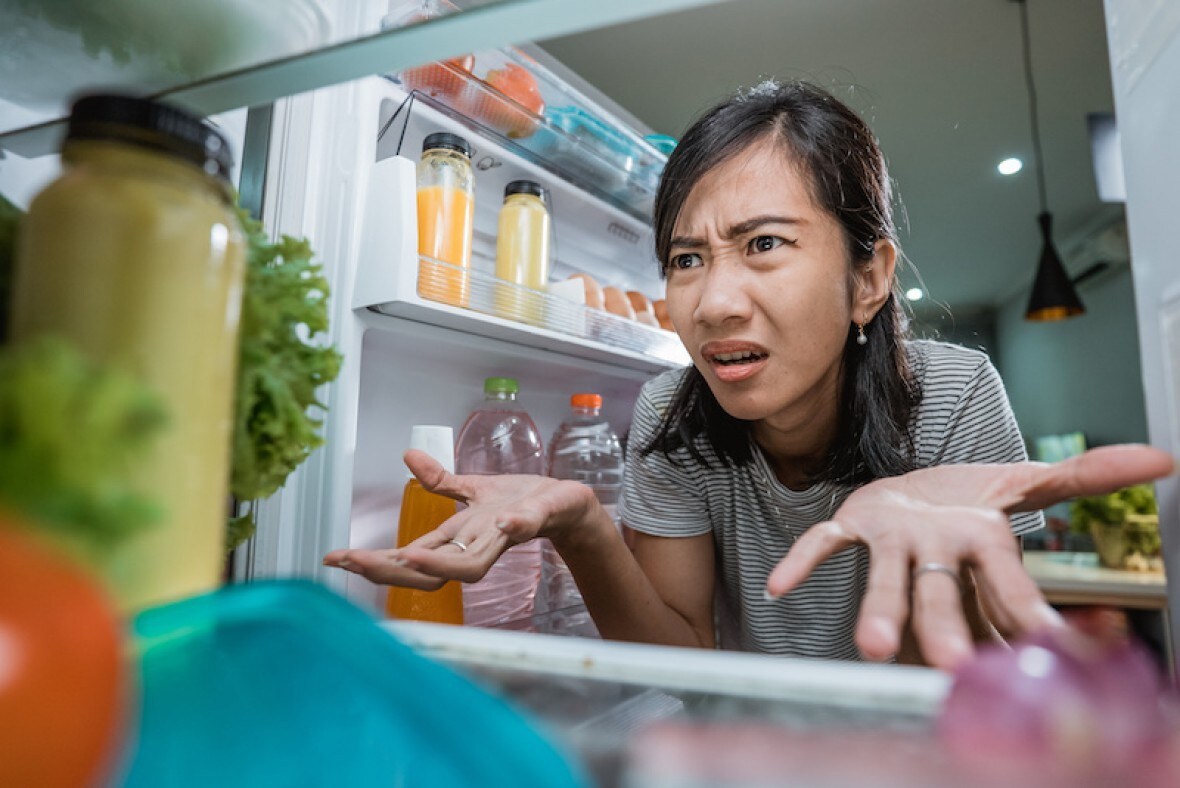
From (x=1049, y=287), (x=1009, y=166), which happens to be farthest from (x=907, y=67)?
(x=1049, y=287)

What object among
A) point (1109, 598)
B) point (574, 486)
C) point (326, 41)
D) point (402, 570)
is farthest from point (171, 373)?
point (1109, 598)

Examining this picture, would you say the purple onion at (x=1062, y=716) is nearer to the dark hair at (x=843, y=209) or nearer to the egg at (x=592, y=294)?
the dark hair at (x=843, y=209)

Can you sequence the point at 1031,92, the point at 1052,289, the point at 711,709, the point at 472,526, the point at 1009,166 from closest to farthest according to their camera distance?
the point at 711,709 → the point at 472,526 → the point at 1031,92 → the point at 1052,289 → the point at 1009,166

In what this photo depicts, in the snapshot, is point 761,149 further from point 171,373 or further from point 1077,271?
point 1077,271

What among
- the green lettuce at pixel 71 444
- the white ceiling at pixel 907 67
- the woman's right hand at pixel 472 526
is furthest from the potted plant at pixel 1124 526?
the green lettuce at pixel 71 444

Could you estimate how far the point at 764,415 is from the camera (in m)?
0.98

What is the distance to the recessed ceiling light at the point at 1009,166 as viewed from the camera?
13.2ft

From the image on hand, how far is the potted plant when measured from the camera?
104 inches

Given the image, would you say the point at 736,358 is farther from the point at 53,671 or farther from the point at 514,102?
the point at 53,671

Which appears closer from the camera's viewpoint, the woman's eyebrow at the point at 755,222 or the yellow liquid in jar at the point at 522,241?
the woman's eyebrow at the point at 755,222

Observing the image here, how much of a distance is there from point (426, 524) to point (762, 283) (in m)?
0.62

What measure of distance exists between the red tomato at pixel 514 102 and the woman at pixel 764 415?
317mm

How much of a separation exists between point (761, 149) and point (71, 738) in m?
1.02

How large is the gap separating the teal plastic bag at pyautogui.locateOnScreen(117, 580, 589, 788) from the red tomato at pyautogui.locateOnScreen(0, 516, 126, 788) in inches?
1.4
